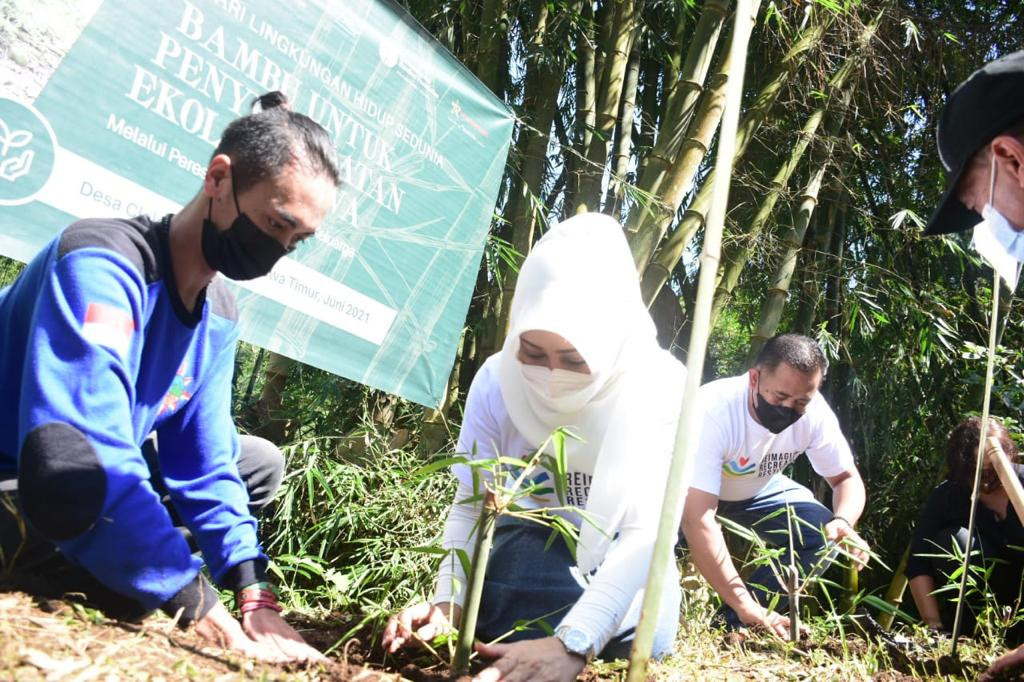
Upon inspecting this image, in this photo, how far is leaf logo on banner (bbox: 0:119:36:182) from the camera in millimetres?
2057

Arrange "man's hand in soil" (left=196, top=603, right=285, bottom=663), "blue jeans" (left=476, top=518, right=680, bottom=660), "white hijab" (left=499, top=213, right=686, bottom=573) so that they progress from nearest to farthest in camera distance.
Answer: "man's hand in soil" (left=196, top=603, right=285, bottom=663)
"white hijab" (left=499, top=213, right=686, bottom=573)
"blue jeans" (left=476, top=518, right=680, bottom=660)

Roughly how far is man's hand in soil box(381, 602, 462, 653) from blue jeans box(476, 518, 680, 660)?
250 mm

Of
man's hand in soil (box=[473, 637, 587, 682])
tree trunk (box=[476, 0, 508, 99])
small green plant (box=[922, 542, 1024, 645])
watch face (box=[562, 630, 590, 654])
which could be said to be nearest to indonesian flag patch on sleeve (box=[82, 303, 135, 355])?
man's hand in soil (box=[473, 637, 587, 682])

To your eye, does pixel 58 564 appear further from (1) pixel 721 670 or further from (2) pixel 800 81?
(2) pixel 800 81

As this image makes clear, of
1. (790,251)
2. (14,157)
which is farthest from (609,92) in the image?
(14,157)

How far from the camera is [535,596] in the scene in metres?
2.22

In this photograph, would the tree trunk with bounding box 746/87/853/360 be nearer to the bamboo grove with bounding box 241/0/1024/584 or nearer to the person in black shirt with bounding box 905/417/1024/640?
the bamboo grove with bounding box 241/0/1024/584

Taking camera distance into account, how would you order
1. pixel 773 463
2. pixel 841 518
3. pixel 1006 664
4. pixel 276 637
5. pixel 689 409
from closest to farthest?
pixel 689 409, pixel 276 637, pixel 1006 664, pixel 841 518, pixel 773 463

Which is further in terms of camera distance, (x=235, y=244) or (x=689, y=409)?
(x=235, y=244)

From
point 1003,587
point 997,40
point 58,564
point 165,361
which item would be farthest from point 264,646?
point 997,40

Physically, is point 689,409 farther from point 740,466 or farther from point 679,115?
point 679,115

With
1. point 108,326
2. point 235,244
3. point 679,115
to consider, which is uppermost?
point 679,115

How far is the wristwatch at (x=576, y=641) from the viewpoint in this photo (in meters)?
1.69

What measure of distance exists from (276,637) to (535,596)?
69cm
